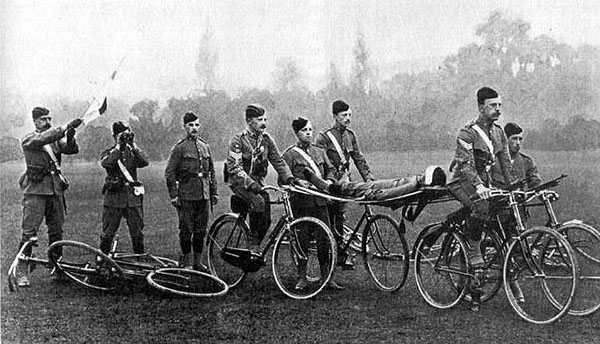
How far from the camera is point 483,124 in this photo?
16.2 ft

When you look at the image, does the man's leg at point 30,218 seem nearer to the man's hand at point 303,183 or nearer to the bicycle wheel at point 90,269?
the bicycle wheel at point 90,269

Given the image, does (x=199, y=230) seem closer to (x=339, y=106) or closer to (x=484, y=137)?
(x=339, y=106)

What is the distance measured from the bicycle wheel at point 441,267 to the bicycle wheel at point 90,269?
2.46 meters

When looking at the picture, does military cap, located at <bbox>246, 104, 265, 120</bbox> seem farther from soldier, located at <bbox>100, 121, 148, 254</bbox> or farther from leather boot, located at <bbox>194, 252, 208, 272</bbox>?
leather boot, located at <bbox>194, 252, 208, 272</bbox>

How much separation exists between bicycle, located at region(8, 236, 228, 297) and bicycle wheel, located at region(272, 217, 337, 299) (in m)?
0.52

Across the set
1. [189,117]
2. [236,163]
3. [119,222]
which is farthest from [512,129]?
[119,222]

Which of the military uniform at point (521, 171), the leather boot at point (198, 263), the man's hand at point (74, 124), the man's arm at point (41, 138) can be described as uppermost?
the man's hand at point (74, 124)

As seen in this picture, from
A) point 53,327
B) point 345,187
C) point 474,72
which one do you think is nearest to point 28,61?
point 53,327

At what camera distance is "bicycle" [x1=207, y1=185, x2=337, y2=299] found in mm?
5316

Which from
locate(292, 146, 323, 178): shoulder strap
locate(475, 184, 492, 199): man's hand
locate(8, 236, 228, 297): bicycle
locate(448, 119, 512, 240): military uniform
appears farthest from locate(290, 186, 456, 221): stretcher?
locate(8, 236, 228, 297): bicycle

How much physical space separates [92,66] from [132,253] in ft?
5.93

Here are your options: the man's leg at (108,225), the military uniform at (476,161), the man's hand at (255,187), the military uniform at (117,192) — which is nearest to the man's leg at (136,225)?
the military uniform at (117,192)

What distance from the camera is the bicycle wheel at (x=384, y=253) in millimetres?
5320

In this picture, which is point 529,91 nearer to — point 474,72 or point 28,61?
point 474,72
